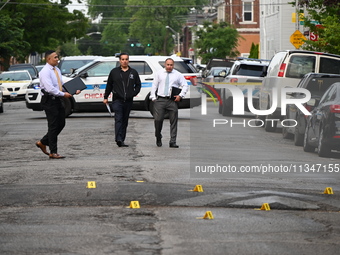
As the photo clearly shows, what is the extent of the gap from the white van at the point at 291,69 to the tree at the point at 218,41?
53.5 meters

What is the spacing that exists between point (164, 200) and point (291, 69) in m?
14.9

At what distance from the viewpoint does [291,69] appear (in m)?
25.1

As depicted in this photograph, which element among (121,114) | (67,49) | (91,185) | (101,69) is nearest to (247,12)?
(67,49)

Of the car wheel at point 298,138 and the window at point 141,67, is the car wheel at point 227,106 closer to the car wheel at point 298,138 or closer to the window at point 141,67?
the window at point 141,67

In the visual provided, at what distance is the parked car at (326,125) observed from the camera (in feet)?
57.5

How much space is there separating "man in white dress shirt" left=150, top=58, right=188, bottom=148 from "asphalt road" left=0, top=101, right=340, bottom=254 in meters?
0.55

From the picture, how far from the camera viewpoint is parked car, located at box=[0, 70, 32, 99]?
154ft

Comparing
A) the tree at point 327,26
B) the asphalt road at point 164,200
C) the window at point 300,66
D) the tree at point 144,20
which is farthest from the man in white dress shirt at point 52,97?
the tree at point 144,20

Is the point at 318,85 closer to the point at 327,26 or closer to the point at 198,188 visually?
the point at 327,26

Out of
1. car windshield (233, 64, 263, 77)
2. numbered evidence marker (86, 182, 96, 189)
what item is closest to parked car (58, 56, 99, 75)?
car windshield (233, 64, 263, 77)

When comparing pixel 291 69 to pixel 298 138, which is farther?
pixel 291 69

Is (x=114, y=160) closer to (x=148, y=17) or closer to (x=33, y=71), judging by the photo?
(x=33, y=71)

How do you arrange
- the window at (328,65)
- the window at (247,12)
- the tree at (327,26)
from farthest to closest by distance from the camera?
1. the window at (247,12)
2. the tree at (327,26)
3. the window at (328,65)

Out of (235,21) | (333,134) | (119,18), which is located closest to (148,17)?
(119,18)
